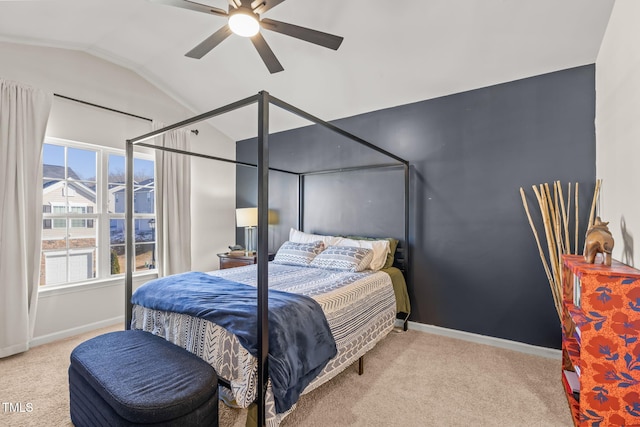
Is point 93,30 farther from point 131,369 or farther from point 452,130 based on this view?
point 452,130

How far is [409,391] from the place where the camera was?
7.06ft

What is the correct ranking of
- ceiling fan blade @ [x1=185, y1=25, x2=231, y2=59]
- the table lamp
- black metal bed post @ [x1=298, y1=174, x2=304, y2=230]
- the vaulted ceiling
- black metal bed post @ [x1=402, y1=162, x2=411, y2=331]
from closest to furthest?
ceiling fan blade @ [x1=185, y1=25, x2=231, y2=59] → the vaulted ceiling → black metal bed post @ [x1=402, y1=162, x2=411, y2=331] → the table lamp → black metal bed post @ [x1=298, y1=174, x2=304, y2=230]

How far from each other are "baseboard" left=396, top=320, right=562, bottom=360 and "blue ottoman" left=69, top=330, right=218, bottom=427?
236cm

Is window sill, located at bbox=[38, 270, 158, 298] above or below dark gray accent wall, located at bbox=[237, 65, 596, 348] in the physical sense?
below

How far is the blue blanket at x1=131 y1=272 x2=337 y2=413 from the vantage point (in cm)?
163

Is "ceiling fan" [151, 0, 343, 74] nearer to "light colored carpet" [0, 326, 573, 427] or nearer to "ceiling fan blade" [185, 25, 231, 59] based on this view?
"ceiling fan blade" [185, 25, 231, 59]

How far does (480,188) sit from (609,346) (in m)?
1.72

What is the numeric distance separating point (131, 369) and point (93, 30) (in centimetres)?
312

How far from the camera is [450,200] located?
10.4 ft

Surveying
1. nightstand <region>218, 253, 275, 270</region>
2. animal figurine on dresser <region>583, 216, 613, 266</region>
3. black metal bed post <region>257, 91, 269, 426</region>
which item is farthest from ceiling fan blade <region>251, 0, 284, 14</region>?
nightstand <region>218, 253, 275, 270</region>

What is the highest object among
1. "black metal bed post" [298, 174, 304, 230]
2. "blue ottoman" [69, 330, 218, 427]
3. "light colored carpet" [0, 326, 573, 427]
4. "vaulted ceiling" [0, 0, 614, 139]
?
"vaulted ceiling" [0, 0, 614, 139]

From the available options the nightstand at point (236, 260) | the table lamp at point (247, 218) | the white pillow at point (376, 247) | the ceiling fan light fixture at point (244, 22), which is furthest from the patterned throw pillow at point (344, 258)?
the ceiling fan light fixture at point (244, 22)

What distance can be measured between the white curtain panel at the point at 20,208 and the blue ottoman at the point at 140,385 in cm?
153

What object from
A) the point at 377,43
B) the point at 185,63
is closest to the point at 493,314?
the point at 377,43
